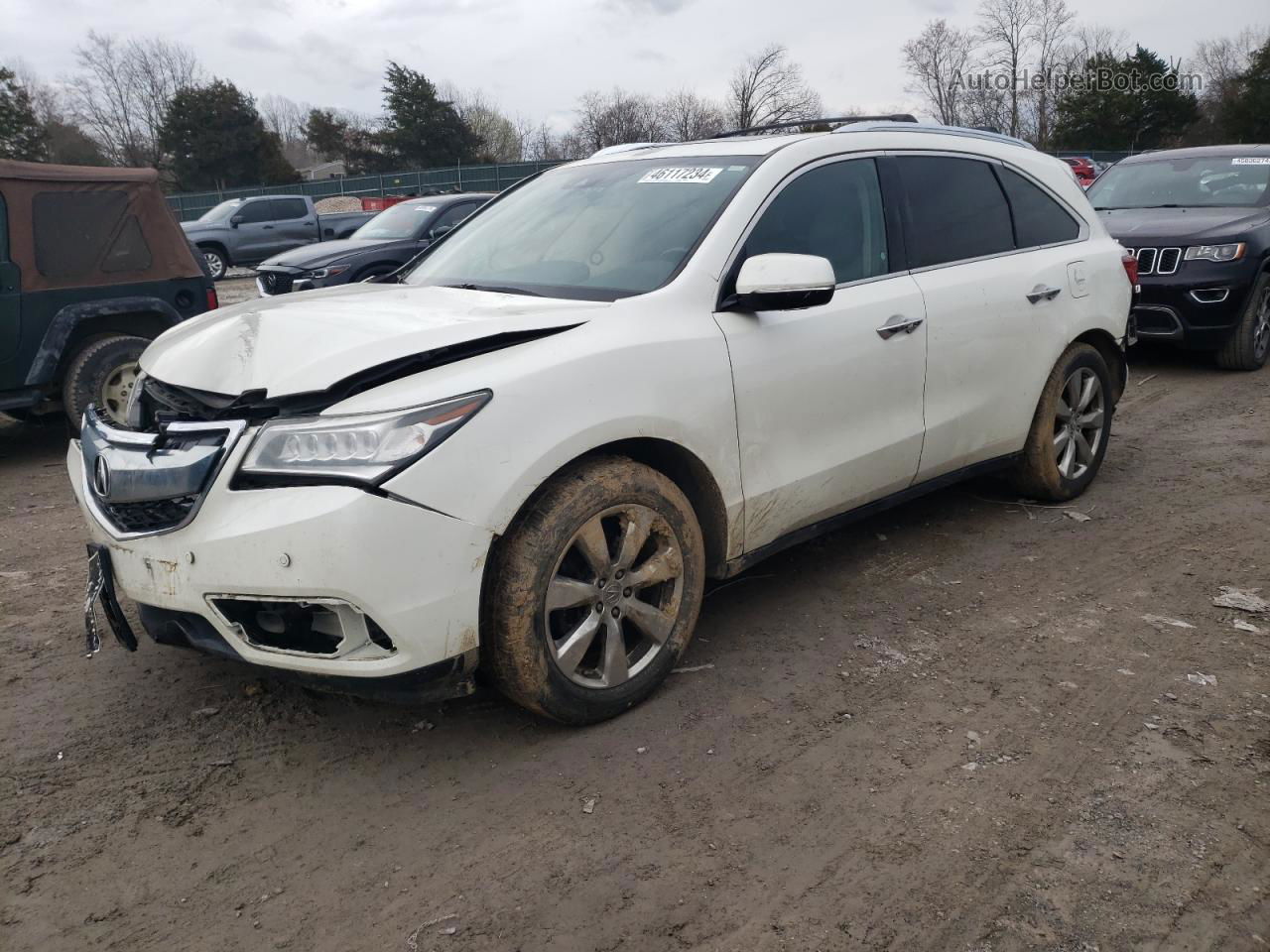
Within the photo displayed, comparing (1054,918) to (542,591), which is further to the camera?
(542,591)

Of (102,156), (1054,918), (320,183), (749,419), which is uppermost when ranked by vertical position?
(102,156)

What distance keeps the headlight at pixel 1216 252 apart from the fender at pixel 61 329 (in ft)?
25.4

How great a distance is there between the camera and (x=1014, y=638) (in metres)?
3.62

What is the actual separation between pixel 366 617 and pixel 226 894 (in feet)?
2.40

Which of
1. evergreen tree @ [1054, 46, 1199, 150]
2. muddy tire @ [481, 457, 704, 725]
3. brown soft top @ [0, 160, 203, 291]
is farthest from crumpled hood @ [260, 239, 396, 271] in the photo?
evergreen tree @ [1054, 46, 1199, 150]

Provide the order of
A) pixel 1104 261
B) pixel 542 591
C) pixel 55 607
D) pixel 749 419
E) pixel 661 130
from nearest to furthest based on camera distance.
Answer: pixel 542 591, pixel 749 419, pixel 55 607, pixel 1104 261, pixel 661 130

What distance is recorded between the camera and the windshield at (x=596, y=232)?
3374 millimetres

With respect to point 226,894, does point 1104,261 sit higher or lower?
higher

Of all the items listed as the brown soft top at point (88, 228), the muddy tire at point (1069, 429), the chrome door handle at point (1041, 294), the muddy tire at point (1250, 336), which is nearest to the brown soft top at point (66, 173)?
the brown soft top at point (88, 228)

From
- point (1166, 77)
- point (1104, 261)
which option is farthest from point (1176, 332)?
point (1166, 77)

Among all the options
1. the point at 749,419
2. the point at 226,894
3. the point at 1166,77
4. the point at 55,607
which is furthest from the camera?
the point at 1166,77

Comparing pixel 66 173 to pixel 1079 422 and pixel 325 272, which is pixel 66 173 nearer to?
pixel 325 272

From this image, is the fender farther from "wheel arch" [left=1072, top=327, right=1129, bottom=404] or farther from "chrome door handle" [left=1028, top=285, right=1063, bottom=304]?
"wheel arch" [left=1072, top=327, right=1129, bottom=404]

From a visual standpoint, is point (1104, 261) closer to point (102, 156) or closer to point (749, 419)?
point (749, 419)
